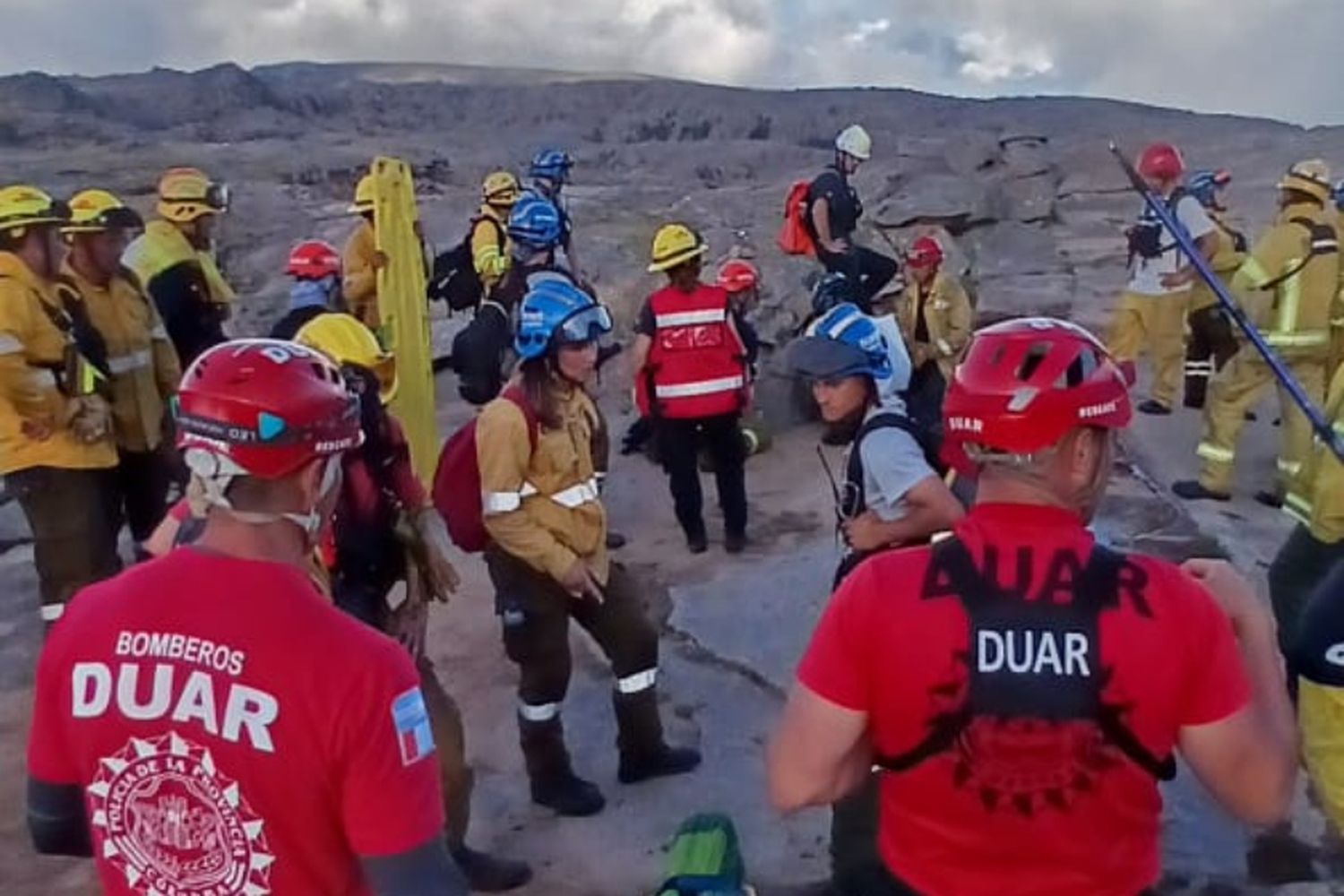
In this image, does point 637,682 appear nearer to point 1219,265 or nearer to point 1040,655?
point 1040,655

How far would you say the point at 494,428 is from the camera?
4.89 meters

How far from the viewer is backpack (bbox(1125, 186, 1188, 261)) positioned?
970 centimetres

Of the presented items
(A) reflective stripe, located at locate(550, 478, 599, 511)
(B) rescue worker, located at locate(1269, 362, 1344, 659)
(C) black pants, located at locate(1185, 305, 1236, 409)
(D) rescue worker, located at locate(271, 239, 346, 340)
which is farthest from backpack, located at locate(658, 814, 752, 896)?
(C) black pants, located at locate(1185, 305, 1236, 409)

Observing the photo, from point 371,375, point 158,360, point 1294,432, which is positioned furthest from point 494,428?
point 1294,432

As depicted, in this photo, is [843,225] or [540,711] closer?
[540,711]

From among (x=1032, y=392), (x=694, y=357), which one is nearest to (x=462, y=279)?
(x=694, y=357)

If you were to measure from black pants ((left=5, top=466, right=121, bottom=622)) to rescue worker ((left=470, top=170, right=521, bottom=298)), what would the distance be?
10.8 feet

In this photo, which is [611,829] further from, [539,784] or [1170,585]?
[1170,585]

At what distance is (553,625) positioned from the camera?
17.0 ft

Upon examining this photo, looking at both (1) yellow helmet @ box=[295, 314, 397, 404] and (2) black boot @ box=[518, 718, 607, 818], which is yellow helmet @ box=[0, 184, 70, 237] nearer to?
(1) yellow helmet @ box=[295, 314, 397, 404]

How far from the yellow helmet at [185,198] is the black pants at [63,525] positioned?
5.09 ft

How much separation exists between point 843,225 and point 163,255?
446cm

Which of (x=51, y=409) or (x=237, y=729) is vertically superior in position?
(x=237, y=729)

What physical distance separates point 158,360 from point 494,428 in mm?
2018
